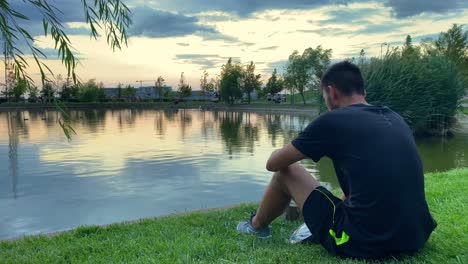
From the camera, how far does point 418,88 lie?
18141mm

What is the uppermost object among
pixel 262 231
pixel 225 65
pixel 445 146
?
pixel 225 65

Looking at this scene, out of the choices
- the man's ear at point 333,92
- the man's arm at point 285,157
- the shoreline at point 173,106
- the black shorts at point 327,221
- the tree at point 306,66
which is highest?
the tree at point 306,66

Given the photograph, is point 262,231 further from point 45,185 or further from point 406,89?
point 406,89

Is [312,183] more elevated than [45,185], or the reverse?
[312,183]

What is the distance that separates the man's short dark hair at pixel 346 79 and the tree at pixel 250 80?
63.9 metres

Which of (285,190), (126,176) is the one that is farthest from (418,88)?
(285,190)

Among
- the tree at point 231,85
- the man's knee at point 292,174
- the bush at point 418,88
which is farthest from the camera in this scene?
the tree at point 231,85

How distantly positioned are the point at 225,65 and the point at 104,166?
208 ft

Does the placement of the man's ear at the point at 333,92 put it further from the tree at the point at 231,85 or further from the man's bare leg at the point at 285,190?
the tree at the point at 231,85

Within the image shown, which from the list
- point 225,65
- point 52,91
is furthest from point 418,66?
point 225,65

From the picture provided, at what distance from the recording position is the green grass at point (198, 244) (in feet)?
8.87

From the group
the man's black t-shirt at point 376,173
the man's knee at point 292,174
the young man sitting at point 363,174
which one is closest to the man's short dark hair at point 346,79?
the young man sitting at point 363,174

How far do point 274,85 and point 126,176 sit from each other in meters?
63.0

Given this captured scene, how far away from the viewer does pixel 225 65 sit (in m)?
73.4
